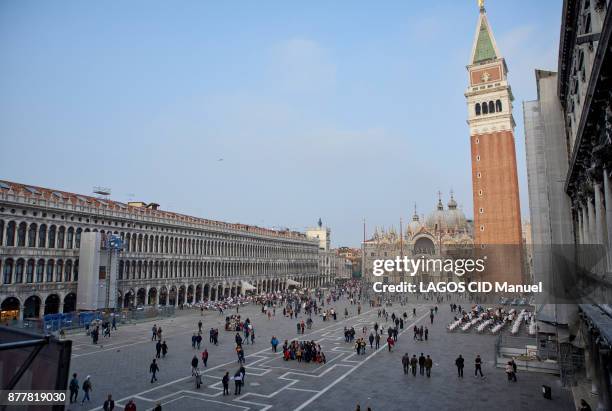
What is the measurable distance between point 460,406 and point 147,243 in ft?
135

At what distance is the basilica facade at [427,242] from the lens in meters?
87.2

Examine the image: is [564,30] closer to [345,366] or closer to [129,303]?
[345,366]

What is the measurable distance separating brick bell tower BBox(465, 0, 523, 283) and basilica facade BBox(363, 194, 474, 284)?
646 inches

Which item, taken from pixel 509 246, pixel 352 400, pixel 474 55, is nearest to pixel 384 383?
pixel 352 400

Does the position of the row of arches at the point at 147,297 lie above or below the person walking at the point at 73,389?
above

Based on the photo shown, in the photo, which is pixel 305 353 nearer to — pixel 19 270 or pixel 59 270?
pixel 19 270

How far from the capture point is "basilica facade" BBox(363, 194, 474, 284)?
8725cm

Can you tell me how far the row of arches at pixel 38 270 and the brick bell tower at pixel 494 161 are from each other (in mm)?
55357

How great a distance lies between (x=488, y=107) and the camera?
224ft

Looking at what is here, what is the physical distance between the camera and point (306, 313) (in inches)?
1753

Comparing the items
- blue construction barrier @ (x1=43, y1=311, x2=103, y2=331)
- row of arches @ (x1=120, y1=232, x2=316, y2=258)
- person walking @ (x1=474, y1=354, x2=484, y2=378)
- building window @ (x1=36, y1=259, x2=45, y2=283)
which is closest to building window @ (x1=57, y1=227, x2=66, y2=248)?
building window @ (x1=36, y1=259, x2=45, y2=283)

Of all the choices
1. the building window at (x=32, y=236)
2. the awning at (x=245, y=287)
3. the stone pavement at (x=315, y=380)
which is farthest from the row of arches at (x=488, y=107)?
the building window at (x=32, y=236)

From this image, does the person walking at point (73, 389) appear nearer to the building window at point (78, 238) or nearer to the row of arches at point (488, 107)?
the building window at point (78, 238)

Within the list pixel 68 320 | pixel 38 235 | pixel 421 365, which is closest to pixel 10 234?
pixel 38 235
